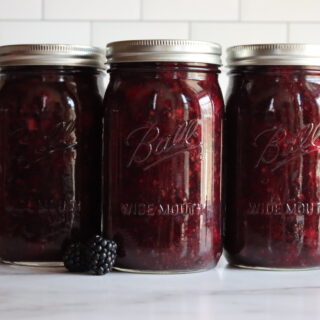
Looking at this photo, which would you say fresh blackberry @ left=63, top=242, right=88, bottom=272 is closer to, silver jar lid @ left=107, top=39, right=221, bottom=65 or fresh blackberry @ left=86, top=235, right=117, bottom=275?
fresh blackberry @ left=86, top=235, right=117, bottom=275

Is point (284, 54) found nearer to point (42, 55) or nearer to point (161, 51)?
point (161, 51)

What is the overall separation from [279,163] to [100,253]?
28cm

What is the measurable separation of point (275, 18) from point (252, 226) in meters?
0.55

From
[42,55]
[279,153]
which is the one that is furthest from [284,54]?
[42,55]

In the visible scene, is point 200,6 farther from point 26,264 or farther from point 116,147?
point 26,264

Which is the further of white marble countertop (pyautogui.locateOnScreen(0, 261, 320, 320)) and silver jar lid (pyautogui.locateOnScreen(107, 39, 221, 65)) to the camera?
silver jar lid (pyautogui.locateOnScreen(107, 39, 221, 65))

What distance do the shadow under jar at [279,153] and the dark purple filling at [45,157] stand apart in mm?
224

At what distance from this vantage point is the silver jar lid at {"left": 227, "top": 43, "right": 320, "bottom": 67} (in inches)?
45.7

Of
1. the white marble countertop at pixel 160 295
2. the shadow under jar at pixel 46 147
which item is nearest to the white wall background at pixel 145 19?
the shadow under jar at pixel 46 147

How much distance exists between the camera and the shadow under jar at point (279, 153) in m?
1.16

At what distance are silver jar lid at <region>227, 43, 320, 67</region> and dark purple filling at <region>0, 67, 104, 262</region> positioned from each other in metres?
0.24

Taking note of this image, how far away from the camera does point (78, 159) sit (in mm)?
1199

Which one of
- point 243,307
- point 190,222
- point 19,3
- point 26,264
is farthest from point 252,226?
point 19,3

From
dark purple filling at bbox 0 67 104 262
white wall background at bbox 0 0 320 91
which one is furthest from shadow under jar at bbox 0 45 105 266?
white wall background at bbox 0 0 320 91
